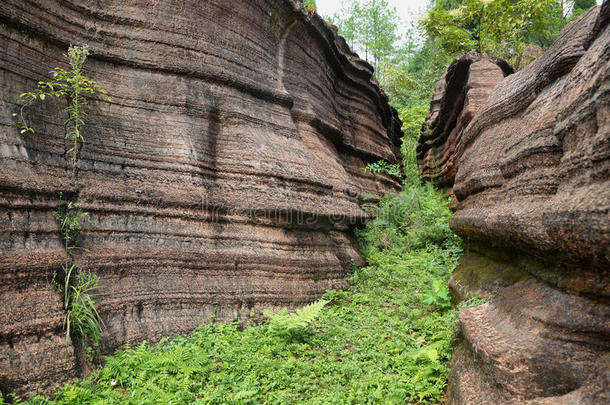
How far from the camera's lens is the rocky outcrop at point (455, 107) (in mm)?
9094

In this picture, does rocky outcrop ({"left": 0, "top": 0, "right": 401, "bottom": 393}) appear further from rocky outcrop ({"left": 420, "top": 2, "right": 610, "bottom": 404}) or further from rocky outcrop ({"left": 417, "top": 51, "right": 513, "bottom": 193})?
rocky outcrop ({"left": 417, "top": 51, "right": 513, "bottom": 193})

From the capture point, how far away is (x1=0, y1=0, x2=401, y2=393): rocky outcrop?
357 centimetres

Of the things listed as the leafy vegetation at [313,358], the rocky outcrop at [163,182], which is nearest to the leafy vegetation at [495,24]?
the rocky outcrop at [163,182]

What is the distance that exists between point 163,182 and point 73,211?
1137 millimetres

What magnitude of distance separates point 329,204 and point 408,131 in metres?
14.0

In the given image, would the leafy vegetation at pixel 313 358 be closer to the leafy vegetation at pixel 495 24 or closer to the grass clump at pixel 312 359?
the grass clump at pixel 312 359

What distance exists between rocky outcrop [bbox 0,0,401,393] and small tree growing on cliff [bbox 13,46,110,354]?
0.10m

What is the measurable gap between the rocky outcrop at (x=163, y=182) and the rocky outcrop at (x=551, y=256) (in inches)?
112

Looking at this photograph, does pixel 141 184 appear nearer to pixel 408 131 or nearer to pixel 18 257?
pixel 18 257

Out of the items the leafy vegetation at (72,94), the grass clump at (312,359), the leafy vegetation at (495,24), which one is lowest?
the grass clump at (312,359)

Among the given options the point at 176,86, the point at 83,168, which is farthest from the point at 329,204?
the point at 83,168

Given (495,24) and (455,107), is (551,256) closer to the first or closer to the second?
(455,107)

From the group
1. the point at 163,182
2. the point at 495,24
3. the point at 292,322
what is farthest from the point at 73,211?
the point at 495,24

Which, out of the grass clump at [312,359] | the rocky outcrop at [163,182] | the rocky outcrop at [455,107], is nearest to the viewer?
the grass clump at [312,359]
